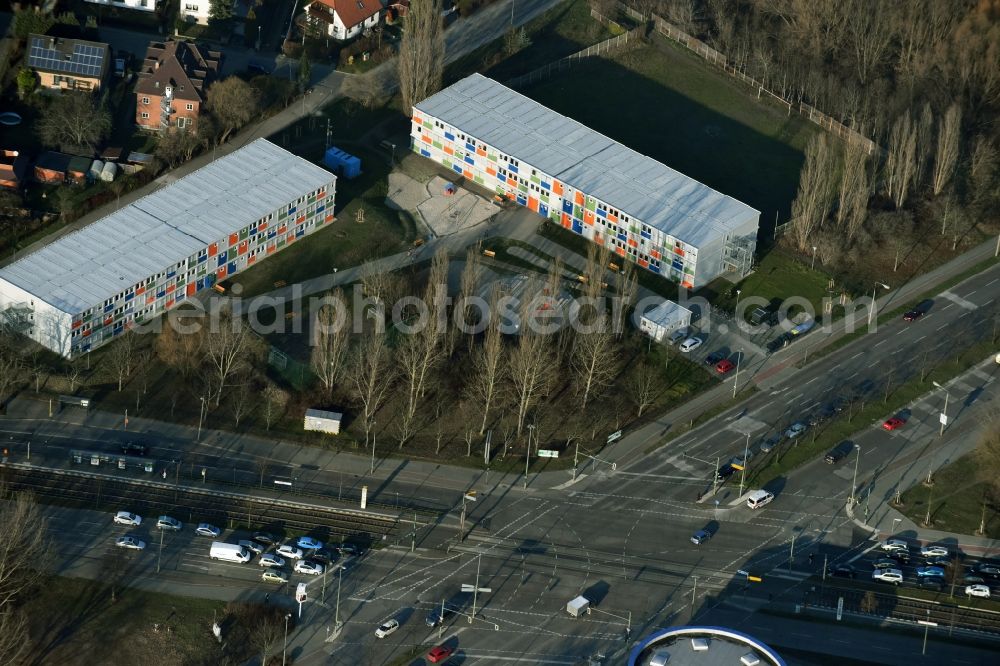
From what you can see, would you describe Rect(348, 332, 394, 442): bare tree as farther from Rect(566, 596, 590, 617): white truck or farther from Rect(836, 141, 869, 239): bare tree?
Rect(836, 141, 869, 239): bare tree

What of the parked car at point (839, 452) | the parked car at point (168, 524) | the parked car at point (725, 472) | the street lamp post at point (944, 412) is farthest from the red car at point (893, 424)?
the parked car at point (168, 524)

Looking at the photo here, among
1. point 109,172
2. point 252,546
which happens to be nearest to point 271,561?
point 252,546

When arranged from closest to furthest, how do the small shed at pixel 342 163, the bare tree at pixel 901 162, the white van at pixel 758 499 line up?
1. the white van at pixel 758 499
2. the small shed at pixel 342 163
3. the bare tree at pixel 901 162

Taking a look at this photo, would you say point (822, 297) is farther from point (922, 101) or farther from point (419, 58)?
point (419, 58)

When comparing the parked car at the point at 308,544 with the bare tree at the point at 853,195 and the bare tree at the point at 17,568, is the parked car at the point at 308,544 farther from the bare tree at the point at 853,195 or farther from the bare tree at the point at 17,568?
the bare tree at the point at 853,195

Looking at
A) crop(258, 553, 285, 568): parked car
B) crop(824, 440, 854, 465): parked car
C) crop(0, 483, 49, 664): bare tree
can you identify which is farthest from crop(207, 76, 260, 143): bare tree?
crop(824, 440, 854, 465): parked car

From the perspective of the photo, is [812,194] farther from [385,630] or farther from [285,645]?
[285,645]
